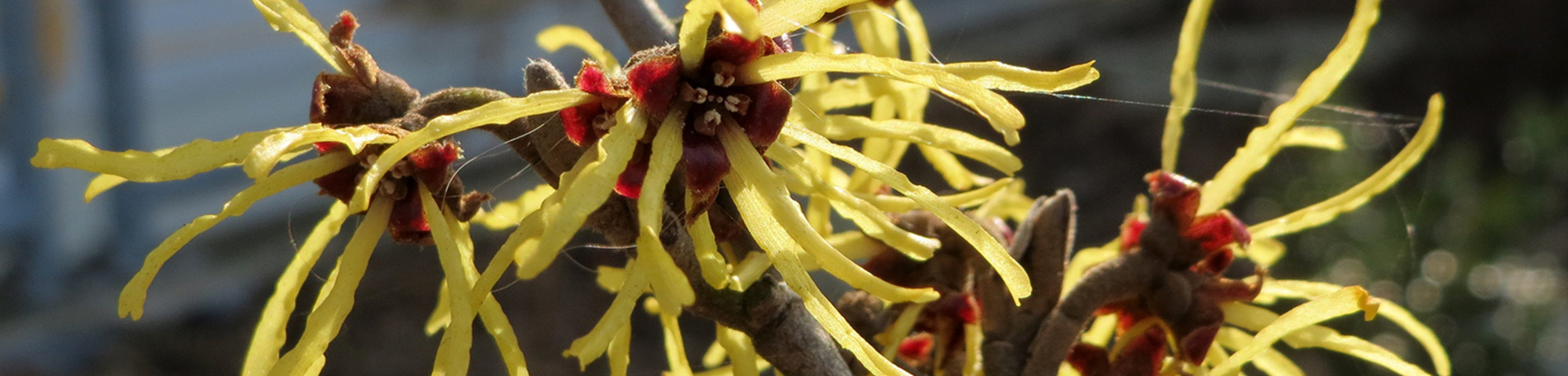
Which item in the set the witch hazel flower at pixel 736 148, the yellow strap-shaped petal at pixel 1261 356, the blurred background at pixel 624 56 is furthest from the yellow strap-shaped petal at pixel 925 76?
the blurred background at pixel 624 56

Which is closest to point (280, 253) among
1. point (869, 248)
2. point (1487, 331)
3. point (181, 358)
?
point (181, 358)

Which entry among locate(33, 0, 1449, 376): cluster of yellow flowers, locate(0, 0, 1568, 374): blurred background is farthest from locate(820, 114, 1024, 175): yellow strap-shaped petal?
locate(0, 0, 1568, 374): blurred background

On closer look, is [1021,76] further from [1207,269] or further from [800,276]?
[1207,269]

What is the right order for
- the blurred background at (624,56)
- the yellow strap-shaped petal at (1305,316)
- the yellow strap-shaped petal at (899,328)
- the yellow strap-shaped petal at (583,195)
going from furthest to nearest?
the blurred background at (624,56) → the yellow strap-shaped petal at (899,328) → the yellow strap-shaped petal at (1305,316) → the yellow strap-shaped petal at (583,195)

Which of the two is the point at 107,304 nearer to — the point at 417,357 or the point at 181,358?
Result: the point at 181,358

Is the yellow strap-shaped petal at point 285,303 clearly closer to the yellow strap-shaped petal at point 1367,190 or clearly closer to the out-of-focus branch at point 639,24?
the out-of-focus branch at point 639,24

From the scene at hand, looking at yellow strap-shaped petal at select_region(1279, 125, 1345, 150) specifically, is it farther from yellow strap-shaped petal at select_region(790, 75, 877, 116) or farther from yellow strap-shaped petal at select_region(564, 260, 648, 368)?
yellow strap-shaped petal at select_region(564, 260, 648, 368)

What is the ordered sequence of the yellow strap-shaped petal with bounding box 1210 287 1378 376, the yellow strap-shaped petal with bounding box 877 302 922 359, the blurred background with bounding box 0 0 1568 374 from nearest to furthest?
1. the yellow strap-shaped petal with bounding box 1210 287 1378 376
2. the yellow strap-shaped petal with bounding box 877 302 922 359
3. the blurred background with bounding box 0 0 1568 374
